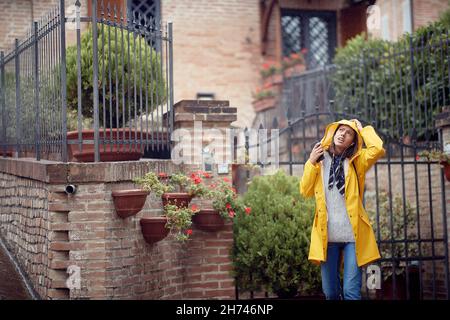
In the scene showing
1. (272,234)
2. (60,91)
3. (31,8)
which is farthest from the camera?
(31,8)

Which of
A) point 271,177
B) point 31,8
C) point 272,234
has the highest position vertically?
point 31,8

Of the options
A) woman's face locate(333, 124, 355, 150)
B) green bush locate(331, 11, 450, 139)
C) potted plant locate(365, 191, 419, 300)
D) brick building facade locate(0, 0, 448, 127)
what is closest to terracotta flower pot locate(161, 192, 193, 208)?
woman's face locate(333, 124, 355, 150)

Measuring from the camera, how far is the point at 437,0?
15.5 m

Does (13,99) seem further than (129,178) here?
Yes

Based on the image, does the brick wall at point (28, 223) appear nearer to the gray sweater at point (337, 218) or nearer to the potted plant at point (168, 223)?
the potted plant at point (168, 223)

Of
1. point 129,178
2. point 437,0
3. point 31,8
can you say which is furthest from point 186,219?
point 437,0

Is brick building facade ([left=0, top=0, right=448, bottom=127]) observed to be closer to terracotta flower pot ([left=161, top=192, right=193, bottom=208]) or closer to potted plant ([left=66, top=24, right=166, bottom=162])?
potted plant ([left=66, top=24, right=166, bottom=162])

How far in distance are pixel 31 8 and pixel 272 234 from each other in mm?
7988

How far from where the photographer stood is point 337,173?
5645mm

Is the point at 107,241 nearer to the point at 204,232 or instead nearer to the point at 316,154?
the point at 204,232

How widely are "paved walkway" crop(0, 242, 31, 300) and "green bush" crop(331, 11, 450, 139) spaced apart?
16.5 feet

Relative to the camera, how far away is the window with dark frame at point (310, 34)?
49.0 ft

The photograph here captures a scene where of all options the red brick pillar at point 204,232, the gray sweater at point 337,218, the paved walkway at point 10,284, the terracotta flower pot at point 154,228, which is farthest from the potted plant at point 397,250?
the paved walkway at point 10,284
